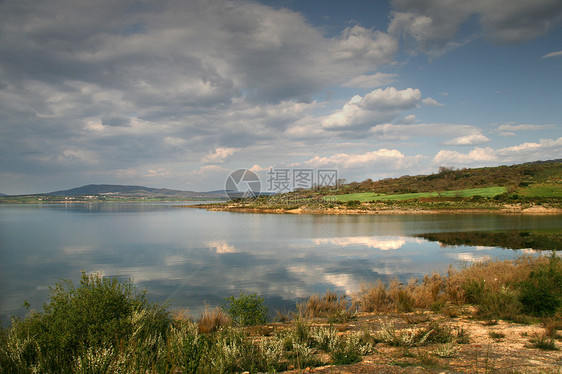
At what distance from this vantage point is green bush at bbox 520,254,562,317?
7.73 m

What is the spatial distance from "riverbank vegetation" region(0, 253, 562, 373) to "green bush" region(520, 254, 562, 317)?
0.07 feet

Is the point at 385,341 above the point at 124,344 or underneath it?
underneath

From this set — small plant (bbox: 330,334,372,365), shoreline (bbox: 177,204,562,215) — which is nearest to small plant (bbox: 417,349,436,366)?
small plant (bbox: 330,334,372,365)

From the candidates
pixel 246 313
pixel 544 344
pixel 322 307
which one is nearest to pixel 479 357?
pixel 544 344

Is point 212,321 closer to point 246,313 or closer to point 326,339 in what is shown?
point 246,313

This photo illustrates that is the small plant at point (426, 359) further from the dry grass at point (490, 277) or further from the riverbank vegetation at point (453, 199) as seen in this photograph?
the riverbank vegetation at point (453, 199)

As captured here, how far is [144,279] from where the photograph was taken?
1415 cm

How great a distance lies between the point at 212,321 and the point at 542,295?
8.20 meters

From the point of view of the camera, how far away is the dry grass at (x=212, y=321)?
7.88 metres

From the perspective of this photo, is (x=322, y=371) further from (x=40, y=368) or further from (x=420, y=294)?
(x=420, y=294)

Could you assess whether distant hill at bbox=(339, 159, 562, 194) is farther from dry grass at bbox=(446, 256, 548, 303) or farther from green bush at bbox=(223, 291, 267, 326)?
green bush at bbox=(223, 291, 267, 326)

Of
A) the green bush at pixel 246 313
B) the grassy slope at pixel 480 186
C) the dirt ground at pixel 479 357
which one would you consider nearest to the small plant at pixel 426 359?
the dirt ground at pixel 479 357

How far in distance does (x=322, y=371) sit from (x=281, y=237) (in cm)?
2268

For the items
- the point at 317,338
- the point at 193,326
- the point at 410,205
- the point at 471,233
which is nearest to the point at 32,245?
the point at 193,326
